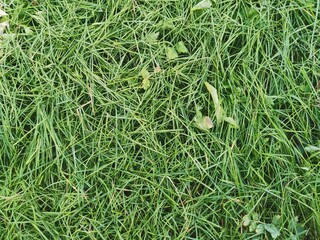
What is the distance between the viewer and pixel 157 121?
196 centimetres

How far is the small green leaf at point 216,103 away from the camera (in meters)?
1.93

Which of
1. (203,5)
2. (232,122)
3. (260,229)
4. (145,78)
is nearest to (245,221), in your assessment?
(260,229)

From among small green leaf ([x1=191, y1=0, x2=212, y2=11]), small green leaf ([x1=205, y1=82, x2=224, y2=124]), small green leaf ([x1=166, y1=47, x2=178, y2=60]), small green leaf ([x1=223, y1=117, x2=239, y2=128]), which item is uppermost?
small green leaf ([x1=191, y1=0, x2=212, y2=11])

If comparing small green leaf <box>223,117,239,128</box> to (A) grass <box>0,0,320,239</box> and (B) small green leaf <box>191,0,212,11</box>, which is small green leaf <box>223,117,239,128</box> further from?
(B) small green leaf <box>191,0,212,11</box>

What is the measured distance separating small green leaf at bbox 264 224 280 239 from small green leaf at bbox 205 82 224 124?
1.40 feet

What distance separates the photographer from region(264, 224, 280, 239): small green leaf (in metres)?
1.82

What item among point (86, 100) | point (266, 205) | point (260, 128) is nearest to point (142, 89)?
point (86, 100)

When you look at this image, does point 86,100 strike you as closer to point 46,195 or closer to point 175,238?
point 46,195

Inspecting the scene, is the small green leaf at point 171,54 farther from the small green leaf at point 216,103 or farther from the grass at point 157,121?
the small green leaf at point 216,103

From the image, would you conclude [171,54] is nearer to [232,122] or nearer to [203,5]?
[203,5]

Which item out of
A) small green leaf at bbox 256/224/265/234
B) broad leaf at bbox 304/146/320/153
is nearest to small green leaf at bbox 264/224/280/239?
small green leaf at bbox 256/224/265/234

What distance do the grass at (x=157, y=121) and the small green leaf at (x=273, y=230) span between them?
0.05ft

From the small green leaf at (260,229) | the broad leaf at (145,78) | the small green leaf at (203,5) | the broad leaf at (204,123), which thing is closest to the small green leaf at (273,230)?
the small green leaf at (260,229)

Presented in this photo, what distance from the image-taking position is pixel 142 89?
6.57 ft
